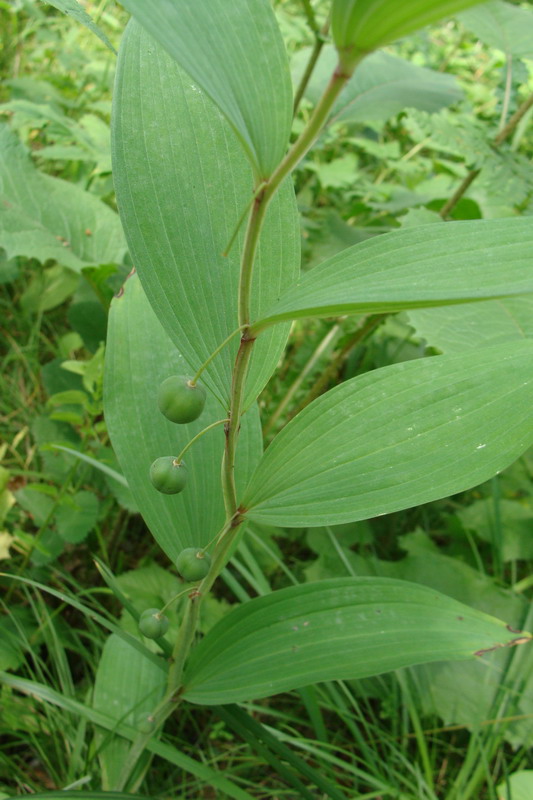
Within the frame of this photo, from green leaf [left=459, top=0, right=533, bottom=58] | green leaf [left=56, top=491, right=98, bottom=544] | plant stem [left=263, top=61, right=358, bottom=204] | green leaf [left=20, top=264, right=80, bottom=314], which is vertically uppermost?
green leaf [left=459, top=0, right=533, bottom=58]

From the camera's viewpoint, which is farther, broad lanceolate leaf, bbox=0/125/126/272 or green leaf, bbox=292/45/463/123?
green leaf, bbox=292/45/463/123

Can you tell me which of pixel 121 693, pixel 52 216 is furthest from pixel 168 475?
pixel 52 216

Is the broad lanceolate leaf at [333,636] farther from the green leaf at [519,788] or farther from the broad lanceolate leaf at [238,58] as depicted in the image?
the broad lanceolate leaf at [238,58]

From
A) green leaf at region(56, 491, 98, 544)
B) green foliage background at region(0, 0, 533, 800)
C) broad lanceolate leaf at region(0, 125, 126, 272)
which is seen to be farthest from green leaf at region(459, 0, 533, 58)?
green leaf at region(56, 491, 98, 544)

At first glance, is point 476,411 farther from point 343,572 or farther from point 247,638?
point 343,572

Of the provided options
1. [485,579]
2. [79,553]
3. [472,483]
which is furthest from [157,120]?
[485,579]

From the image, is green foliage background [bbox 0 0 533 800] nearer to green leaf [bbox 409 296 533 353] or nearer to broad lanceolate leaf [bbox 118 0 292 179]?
green leaf [bbox 409 296 533 353]
